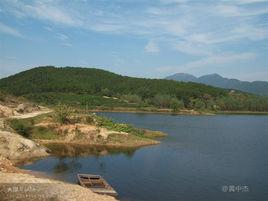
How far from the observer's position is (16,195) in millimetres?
34188

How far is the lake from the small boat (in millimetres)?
1361

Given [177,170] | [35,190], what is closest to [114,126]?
[177,170]

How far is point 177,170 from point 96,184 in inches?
582

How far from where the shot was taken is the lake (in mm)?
42906

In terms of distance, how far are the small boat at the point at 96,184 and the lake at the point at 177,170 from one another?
4.46 feet

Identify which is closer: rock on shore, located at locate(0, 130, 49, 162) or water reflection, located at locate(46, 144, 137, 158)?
rock on shore, located at locate(0, 130, 49, 162)

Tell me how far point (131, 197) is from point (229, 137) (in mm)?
58551

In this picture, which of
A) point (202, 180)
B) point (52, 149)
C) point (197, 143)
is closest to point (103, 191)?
point (202, 180)

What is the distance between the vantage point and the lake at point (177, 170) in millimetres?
42906

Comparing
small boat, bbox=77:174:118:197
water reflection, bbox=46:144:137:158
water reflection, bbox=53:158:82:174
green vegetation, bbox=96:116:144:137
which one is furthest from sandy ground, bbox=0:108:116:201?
green vegetation, bbox=96:116:144:137

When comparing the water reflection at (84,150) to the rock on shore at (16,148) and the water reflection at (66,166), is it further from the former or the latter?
the water reflection at (66,166)

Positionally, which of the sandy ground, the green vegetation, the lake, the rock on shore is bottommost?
the lake

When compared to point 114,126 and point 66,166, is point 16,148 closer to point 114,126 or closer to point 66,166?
point 66,166

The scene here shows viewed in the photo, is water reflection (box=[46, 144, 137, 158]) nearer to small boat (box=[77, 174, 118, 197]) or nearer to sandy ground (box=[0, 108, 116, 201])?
small boat (box=[77, 174, 118, 197])
